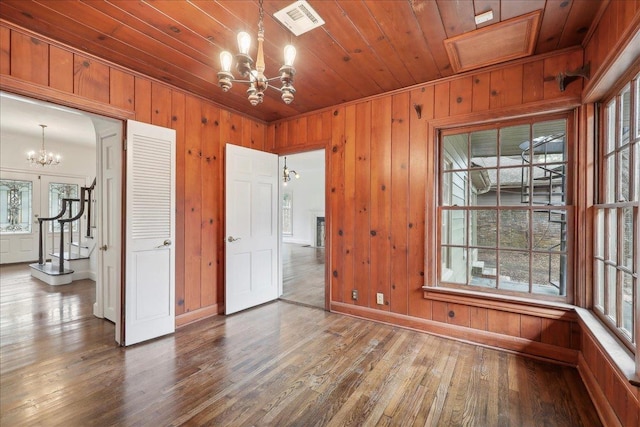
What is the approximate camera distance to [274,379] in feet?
7.02

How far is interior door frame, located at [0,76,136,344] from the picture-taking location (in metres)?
2.08

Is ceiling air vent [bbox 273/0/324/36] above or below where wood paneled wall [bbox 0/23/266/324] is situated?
above

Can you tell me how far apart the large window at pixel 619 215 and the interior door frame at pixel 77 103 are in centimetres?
379

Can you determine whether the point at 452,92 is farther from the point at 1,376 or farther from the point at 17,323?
the point at 17,323

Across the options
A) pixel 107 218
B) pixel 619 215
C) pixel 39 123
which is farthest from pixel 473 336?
pixel 39 123

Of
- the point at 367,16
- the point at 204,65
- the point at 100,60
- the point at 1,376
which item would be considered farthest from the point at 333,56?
the point at 1,376

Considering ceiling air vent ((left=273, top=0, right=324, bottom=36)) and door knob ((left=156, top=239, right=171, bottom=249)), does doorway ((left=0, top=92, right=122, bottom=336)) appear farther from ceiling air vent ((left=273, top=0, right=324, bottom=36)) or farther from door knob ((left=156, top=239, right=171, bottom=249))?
ceiling air vent ((left=273, top=0, right=324, bottom=36))

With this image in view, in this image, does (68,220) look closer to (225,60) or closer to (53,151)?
(53,151)

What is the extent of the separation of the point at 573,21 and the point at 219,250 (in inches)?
153

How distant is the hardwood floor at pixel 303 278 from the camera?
415cm

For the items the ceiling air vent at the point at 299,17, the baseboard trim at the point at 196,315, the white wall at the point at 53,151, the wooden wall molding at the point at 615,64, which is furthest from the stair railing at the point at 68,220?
the wooden wall molding at the point at 615,64

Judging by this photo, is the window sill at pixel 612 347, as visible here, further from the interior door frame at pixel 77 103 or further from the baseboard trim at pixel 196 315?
the interior door frame at pixel 77 103

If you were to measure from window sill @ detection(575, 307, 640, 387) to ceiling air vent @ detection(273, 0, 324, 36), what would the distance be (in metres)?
2.72

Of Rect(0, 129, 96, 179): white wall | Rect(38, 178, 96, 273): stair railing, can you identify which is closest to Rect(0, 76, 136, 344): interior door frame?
Rect(38, 178, 96, 273): stair railing
